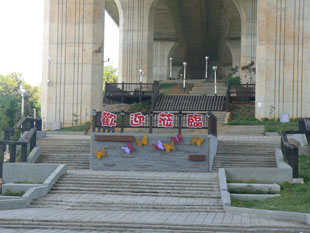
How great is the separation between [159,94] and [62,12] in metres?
9.41

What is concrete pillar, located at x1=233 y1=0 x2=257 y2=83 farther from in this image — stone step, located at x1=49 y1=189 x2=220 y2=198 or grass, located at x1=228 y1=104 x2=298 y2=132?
stone step, located at x1=49 y1=189 x2=220 y2=198

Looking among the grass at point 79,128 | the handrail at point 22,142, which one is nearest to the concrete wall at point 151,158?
the handrail at point 22,142

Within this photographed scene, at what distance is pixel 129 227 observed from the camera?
37.2ft

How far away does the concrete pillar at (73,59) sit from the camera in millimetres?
30328

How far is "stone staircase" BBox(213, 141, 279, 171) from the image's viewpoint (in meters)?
17.8

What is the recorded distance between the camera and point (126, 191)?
14953 millimetres

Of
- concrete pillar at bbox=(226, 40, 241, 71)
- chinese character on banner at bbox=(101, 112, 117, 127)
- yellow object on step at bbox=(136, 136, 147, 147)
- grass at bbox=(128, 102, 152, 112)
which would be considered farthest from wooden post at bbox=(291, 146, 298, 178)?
concrete pillar at bbox=(226, 40, 241, 71)

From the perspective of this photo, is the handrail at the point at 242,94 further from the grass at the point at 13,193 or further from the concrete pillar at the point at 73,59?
the grass at the point at 13,193

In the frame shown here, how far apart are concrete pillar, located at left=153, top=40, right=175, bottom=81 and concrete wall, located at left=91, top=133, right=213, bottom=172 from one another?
1824 inches

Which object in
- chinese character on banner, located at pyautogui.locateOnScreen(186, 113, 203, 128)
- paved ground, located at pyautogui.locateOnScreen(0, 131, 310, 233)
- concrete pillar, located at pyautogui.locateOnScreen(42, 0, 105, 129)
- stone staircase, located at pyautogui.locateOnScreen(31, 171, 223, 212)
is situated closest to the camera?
paved ground, located at pyautogui.locateOnScreen(0, 131, 310, 233)

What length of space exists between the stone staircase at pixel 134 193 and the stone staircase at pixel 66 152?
2229 millimetres

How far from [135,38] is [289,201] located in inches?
1293

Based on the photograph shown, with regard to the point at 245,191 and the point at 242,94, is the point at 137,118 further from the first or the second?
the point at 242,94

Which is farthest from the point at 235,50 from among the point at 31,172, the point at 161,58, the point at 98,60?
the point at 31,172
